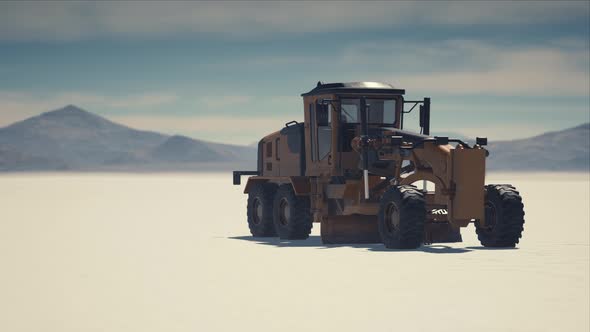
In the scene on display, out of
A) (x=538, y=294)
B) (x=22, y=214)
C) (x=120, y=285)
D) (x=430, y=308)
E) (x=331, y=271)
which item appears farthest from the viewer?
(x=22, y=214)

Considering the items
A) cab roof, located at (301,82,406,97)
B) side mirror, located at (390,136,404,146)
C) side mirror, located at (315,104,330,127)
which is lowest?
side mirror, located at (390,136,404,146)

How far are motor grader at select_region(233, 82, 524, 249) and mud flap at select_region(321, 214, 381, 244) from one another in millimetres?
21

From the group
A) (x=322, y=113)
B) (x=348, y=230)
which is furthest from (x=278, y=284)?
(x=322, y=113)

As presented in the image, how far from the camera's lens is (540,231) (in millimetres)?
27016

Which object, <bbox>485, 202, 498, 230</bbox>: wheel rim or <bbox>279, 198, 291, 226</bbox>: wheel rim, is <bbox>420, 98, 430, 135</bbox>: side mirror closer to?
<bbox>485, 202, 498, 230</bbox>: wheel rim

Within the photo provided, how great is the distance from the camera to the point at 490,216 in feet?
71.5

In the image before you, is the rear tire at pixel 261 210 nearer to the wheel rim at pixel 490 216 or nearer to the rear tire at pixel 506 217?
the wheel rim at pixel 490 216

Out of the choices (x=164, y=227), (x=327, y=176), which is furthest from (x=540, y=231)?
(x=164, y=227)

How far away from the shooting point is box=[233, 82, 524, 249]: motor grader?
20688 mm

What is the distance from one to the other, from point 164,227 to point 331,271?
12.5m

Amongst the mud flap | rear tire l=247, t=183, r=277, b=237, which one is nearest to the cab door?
the mud flap

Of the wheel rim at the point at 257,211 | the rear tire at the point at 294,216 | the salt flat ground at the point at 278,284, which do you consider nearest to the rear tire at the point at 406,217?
the salt flat ground at the point at 278,284

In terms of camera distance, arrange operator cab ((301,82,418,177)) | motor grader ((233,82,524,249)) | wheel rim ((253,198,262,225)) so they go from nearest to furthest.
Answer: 1. motor grader ((233,82,524,249))
2. operator cab ((301,82,418,177))
3. wheel rim ((253,198,262,225))

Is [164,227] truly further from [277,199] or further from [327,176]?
[327,176]
